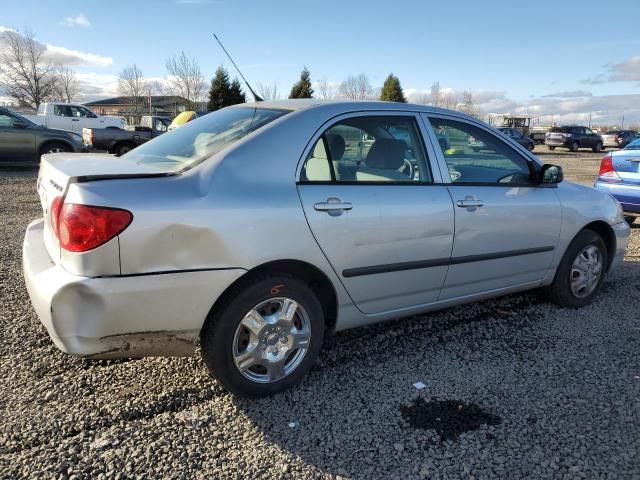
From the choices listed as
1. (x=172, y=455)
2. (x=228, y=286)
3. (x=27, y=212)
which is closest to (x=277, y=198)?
(x=228, y=286)

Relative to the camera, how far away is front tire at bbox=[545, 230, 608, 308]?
423 cm

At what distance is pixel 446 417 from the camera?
2.75 meters

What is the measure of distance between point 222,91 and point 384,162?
38.8 m

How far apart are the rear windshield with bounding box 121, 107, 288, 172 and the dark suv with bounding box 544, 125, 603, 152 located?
34298mm

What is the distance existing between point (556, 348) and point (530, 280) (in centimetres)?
61

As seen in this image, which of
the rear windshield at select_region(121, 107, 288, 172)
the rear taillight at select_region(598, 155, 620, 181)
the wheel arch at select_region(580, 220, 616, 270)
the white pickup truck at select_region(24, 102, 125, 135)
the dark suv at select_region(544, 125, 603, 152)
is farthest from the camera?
the dark suv at select_region(544, 125, 603, 152)

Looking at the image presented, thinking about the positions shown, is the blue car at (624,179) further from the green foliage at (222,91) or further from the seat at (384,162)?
the green foliage at (222,91)

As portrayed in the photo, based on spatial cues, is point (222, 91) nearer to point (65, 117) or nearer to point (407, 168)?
point (65, 117)

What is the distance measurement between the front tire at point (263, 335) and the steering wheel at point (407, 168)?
1008mm

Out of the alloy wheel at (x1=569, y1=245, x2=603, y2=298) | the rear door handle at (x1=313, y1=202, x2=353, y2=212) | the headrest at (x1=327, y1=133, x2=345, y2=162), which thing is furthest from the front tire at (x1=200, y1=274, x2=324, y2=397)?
the alloy wheel at (x1=569, y1=245, x2=603, y2=298)

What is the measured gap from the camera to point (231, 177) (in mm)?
2574

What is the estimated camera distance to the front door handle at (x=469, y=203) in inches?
131

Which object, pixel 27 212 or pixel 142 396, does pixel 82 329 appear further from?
pixel 27 212

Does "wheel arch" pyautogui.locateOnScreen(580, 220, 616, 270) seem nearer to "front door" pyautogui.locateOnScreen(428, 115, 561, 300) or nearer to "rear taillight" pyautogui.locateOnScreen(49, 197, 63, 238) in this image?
"front door" pyautogui.locateOnScreen(428, 115, 561, 300)
